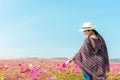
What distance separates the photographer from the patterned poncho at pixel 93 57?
12.3 meters

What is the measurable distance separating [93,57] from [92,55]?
0.06m

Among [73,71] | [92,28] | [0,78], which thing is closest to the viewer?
[92,28]

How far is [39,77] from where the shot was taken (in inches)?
574

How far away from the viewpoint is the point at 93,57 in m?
12.5

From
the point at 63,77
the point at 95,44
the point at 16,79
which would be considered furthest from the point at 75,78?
the point at 95,44

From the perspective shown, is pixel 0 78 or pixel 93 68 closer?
pixel 93 68

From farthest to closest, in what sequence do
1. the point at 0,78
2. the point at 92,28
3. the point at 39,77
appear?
1. the point at 39,77
2. the point at 0,78
3. the point at 92,28

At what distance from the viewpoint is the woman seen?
40.3 ft

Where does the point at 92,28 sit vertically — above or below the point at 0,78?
above

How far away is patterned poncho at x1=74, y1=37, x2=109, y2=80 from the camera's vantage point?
12344 mm

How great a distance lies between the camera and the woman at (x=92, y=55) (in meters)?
12.3

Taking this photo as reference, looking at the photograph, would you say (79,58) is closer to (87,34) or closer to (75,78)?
(87,34)

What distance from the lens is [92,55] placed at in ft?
41.0

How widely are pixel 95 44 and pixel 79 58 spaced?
2.41 feet
